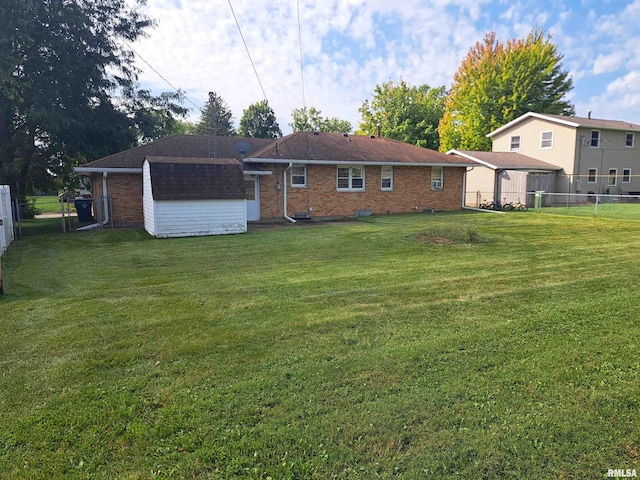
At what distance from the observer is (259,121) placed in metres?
52.9

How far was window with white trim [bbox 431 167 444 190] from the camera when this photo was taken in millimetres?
20734

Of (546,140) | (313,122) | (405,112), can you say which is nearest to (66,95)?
(546,140)

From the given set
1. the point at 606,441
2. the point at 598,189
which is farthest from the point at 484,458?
the point at 598,189

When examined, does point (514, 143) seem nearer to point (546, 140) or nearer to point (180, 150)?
point (546, 140)

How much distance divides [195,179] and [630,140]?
31034 mm

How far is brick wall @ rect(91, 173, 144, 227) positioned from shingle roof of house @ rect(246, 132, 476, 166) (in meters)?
4.40

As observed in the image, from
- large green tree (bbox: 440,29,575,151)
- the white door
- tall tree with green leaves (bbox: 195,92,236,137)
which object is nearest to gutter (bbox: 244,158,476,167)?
the white door

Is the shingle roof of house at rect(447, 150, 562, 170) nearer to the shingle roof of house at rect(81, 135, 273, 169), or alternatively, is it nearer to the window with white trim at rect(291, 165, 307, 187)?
the window with white trim at rect(291, 165, 307, 187)

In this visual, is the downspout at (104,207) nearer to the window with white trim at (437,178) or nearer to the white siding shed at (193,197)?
the white siding shed at (193,197)

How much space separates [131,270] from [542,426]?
7.24 m

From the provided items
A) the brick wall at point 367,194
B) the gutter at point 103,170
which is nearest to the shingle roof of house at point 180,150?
the gutter at point 103,170

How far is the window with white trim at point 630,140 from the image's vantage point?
29209mm

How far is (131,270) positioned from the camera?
789cm

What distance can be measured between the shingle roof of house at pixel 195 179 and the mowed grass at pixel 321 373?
5687 mm
